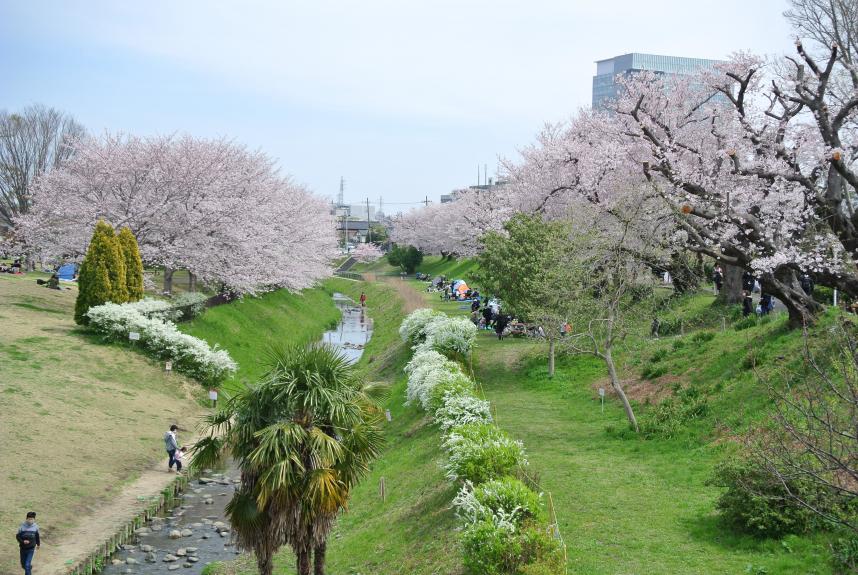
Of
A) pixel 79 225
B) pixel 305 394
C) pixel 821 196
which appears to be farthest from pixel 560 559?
pixel 79 225

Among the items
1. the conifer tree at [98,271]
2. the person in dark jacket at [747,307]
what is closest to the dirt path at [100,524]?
the conifer tree at [98,271]

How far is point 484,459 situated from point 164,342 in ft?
67.0

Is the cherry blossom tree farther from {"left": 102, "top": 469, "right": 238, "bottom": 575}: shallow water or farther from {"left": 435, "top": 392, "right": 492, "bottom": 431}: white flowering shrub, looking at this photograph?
{"left": 435, "top": 392, "right": 492, "bottom": 431}: white flowering shrub

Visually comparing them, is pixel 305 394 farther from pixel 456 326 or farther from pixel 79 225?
pixel 79 225

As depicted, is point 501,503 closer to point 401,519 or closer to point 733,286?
point 401,519

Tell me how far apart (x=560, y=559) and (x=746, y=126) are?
14.7 m

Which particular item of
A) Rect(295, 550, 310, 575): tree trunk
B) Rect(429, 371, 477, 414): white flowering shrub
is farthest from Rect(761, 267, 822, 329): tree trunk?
Rect(295, 550, 310, 575): tree trunk

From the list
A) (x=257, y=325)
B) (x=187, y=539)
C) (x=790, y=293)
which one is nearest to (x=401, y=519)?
(x=187, y=539)

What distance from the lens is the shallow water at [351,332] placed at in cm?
4625

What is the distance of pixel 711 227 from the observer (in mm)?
21031

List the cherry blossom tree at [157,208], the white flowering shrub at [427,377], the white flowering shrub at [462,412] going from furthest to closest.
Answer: the cherry blossom tree at [157,208] < the white flowering shrub at [427,377] < the white flowering shrub at [462,412]

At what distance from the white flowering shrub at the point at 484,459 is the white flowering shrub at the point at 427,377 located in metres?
6.37

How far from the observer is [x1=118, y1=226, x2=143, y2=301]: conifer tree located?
32.4 metres

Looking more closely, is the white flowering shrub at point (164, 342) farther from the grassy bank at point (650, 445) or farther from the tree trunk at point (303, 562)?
the tree trunk at point (303, 562)
